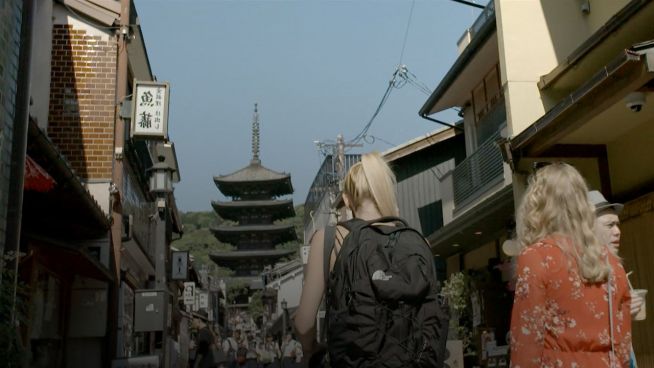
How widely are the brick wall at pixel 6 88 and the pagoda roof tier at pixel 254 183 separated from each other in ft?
188

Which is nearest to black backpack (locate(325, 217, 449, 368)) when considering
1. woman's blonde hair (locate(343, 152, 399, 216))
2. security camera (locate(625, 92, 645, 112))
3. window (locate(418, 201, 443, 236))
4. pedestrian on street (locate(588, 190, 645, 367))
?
woman's blonde hair (locate(343, 152, 399, 216))

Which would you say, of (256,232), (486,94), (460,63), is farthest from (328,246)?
(256,232)

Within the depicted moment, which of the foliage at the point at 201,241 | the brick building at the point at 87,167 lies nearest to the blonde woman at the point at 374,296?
the brick building at the point at 87,167

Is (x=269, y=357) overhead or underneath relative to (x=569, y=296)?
underneath

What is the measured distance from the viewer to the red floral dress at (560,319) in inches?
Answer: 109

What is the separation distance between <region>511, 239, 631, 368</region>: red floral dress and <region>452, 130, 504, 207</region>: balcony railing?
11.6 meters

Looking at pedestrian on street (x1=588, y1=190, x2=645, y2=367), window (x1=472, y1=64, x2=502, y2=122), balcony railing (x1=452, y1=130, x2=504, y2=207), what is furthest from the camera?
window (x1=472, y1=64, x2=502, y2=122)

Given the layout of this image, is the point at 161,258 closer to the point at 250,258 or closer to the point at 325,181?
the point at 325,181

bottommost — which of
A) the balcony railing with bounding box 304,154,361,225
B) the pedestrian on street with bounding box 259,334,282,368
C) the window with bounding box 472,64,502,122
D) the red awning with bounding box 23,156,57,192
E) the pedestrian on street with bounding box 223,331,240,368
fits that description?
the pedestrian on street with bounding box 259,334,282,368

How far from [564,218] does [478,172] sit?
12999 mm

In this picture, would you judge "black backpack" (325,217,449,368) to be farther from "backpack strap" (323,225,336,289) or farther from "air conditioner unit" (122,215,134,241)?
"air conditioner unit" (122,215,134,241)

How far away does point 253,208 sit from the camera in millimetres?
65188

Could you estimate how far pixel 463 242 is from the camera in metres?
17.2

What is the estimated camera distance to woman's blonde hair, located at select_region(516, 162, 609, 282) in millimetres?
2863
